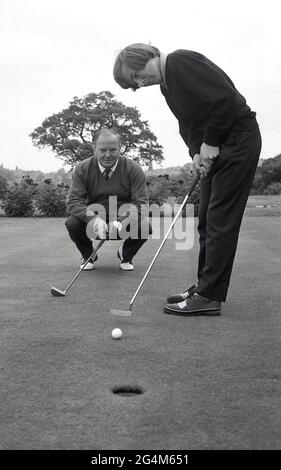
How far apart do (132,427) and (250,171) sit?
2150mm

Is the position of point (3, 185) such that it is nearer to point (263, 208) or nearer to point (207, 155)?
point (263, 208)

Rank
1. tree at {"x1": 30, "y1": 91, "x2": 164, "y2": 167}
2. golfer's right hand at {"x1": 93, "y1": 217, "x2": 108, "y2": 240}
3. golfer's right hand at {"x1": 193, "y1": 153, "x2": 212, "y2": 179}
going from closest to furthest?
1. golfer's right hand at {"x1": 193, "y1": 153, "x2": 212, "y2": 179}
2. golfer's right hand at {"x1": 93, "y1": 217, "x2": 108, "y2": 240}
3. tree at {"x1": 30, "y1": 91, "x2": 164, "y2": 167}

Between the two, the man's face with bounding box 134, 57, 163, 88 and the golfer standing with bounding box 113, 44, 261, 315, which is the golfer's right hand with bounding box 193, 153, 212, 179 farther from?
the man's face with bounding box 134, 57, 163, 88

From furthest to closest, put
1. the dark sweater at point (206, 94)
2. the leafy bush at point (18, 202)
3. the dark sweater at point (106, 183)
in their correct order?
the leafy bush at point (18, 202) → the dark sweater at point (106, 183) → the dark sweater at point (206, 94)

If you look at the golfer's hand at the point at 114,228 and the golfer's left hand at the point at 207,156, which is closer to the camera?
the golfer's left hand at the point at 207,156

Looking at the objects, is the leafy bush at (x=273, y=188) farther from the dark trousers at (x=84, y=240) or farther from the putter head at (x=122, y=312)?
the putter head at (x=122, y=312)

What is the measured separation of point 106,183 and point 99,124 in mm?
30651

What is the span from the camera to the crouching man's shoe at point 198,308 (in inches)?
158

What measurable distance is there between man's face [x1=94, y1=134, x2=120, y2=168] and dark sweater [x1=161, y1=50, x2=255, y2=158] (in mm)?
1721

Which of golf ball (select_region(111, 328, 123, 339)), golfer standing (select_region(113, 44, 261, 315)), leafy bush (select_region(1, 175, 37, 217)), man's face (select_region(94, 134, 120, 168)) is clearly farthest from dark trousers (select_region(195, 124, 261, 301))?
leafy bush (select_region(1, 175, 37, 217))

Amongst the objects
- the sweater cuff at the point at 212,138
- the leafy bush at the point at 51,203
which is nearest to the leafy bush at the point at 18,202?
the leafy bush at the point at 51,203

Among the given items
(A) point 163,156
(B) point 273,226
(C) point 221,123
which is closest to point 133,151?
(A) point 163,156

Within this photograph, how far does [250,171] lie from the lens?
3889mm

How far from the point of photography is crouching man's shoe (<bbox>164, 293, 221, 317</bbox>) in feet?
13.1
